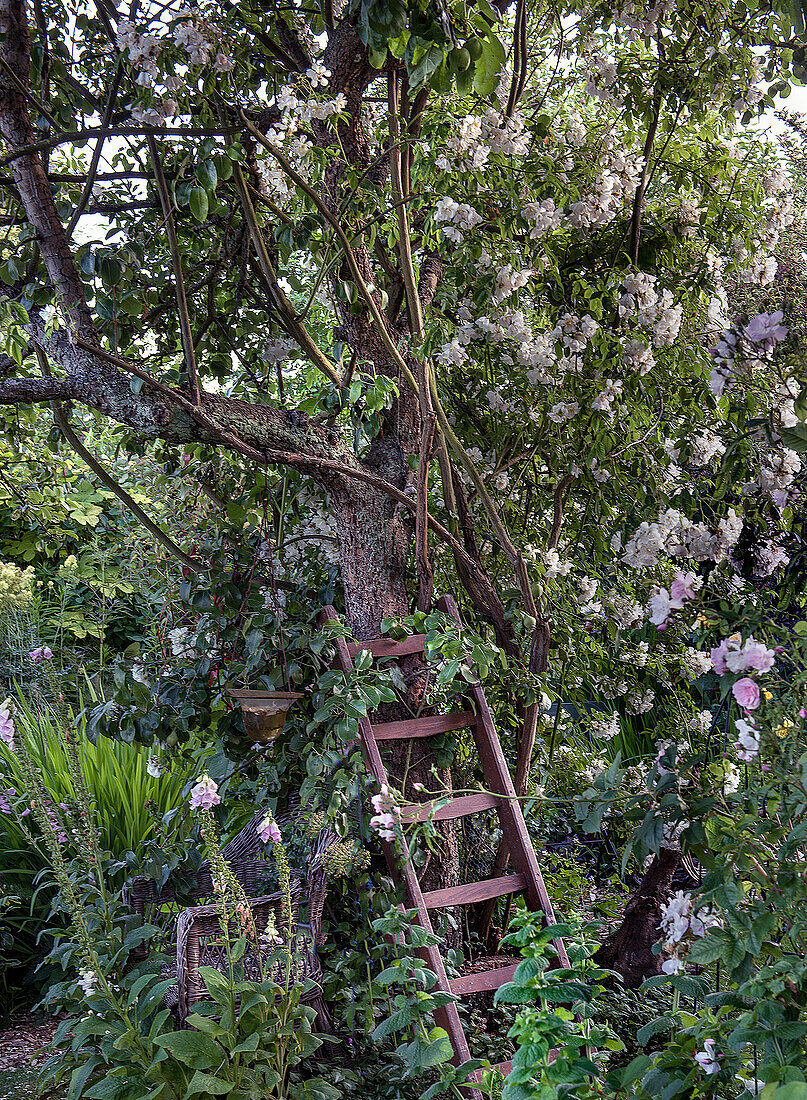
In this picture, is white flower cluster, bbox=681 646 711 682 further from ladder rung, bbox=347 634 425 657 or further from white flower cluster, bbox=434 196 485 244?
white flower cluster, bbox=434 196 485 244

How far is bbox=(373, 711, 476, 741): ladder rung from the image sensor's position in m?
2.21

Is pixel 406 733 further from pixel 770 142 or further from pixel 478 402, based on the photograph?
pixel 770 142

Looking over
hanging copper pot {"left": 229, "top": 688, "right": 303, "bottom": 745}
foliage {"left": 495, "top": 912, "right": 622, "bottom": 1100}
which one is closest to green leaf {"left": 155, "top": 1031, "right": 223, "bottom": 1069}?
hanging copper pot {"left": 229, "top": 688, "right": 303, "bottom": 745}

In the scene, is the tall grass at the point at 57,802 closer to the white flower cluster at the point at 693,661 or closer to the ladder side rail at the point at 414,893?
the ladder side rail at the point at 414,893

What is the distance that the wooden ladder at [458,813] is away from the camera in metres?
2.05

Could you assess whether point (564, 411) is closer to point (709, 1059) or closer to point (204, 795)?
point (204, 795)

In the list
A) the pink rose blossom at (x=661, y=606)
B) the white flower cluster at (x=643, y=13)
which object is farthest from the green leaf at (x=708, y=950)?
the white flower cluster at (x=643, y=13)

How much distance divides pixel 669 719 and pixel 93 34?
103 inches

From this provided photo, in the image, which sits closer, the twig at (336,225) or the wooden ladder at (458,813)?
the twig at (336,225)

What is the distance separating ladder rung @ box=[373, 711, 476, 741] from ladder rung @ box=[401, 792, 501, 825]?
0.59 ft

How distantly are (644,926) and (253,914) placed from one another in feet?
3.98

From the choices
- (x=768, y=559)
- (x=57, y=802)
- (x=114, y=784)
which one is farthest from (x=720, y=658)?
(x=114, y=784)

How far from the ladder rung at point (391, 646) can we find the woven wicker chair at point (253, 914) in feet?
1.47

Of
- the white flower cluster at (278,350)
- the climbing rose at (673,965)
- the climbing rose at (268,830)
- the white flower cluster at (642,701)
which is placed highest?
the white flower cluster at (278,350)
